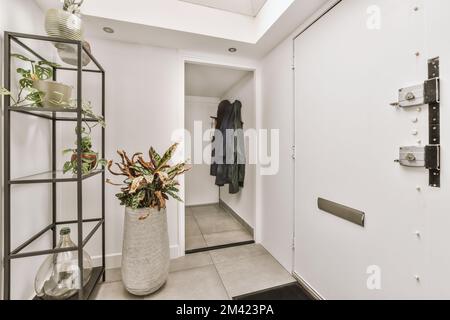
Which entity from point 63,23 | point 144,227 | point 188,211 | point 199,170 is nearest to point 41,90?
point 63,23

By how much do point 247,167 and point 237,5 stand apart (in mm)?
1767

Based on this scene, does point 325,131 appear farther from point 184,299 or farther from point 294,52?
point 184,299

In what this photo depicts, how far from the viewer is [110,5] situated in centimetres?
154

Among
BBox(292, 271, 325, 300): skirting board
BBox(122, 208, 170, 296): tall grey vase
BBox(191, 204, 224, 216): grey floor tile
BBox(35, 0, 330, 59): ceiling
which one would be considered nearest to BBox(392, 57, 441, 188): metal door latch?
BBox(35, 0, 330, 59): ceiling

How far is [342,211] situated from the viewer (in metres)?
1.27

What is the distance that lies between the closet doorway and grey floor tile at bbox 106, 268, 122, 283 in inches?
26.1

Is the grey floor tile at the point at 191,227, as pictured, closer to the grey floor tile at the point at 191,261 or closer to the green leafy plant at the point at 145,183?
the grey floor tile at the point at 191,261

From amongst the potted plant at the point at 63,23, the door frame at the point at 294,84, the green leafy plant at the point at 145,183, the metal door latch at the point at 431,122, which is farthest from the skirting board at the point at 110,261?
the metal door latch at the point at 431,122

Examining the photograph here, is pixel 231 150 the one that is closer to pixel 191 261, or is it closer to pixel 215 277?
pixel 191 261

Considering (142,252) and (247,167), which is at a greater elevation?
(247,167)

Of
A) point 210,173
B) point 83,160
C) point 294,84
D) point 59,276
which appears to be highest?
point 294,84

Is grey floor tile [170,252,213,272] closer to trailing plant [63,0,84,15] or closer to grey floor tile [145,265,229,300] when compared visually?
grey floor tile [145,265,229,300]

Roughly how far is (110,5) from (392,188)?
2.25 m

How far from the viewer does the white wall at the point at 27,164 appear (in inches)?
47.6
